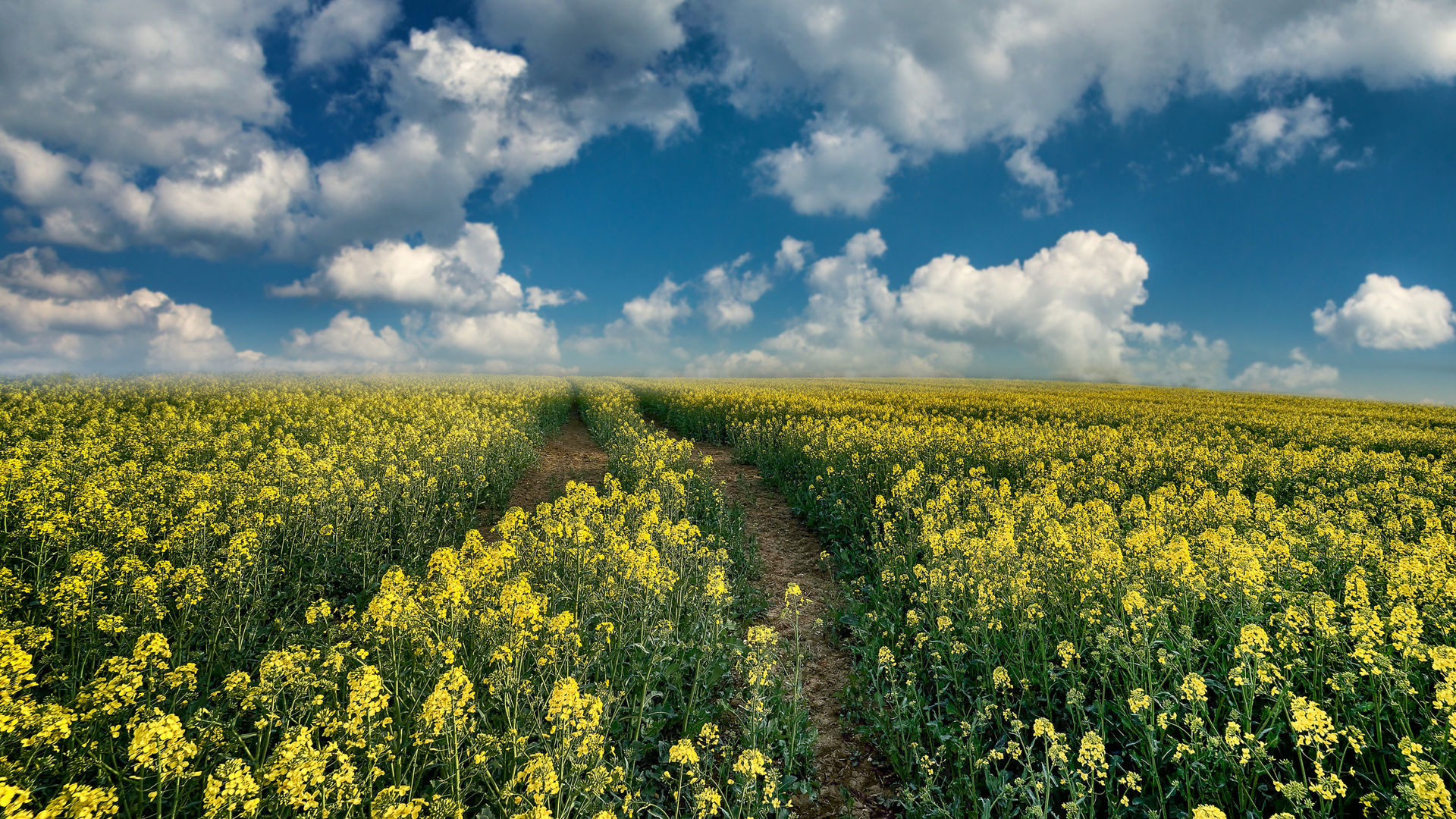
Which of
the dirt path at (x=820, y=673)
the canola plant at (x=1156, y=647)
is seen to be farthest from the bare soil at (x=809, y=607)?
the canola plant at (x=1156, y=647)

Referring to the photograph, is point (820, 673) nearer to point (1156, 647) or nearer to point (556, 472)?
point (1156, 647)

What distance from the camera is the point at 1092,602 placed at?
5.60 metres

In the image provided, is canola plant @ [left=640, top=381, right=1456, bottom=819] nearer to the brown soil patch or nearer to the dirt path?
the dirt path

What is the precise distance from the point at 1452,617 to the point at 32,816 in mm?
9121

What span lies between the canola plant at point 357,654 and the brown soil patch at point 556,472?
304 centimetres

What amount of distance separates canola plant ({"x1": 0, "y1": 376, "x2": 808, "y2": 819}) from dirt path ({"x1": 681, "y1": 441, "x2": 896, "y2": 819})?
375 mm

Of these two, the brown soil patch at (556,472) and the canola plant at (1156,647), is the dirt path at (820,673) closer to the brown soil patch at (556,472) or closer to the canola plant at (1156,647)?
the canola plant at (1156,647)

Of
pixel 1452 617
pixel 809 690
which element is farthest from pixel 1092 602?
pixel 809 690

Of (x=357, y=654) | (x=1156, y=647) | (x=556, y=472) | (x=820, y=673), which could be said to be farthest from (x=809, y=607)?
(x=556, y=472)

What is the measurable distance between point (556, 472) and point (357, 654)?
1353 cm

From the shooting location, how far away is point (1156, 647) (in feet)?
16.3

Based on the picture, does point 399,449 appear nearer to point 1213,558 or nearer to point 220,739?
point 220,739

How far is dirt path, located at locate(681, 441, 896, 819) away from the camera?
184 inches

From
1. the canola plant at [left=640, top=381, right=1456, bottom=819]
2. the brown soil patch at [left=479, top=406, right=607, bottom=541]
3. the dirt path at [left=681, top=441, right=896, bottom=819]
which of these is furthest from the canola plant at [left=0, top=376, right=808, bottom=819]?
the brown soil patch at [left=479, top=406, right=607, bottom=541]
